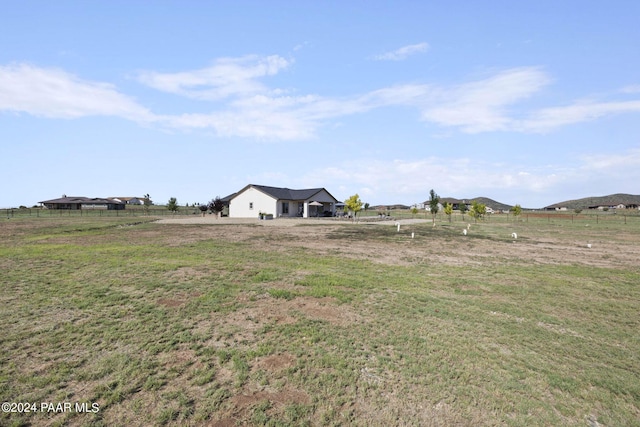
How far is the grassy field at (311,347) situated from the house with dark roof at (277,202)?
38124 millimetres

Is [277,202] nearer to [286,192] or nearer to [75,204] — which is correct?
[286,192]

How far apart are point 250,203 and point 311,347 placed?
46.3 m

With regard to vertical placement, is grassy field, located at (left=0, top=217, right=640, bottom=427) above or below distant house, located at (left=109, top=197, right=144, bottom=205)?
below

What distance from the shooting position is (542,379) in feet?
14.6

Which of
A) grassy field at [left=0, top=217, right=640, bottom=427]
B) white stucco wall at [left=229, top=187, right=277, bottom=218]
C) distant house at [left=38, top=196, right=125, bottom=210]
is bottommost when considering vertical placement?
grassy field at [left=0, top=217, right=640, bottom=427]

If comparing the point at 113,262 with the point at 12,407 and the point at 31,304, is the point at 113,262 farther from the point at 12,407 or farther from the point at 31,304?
the point at 12,407

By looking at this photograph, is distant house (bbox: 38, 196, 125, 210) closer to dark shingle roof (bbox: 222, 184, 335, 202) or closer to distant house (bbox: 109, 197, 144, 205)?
distant house (bbox: 109, 197, 144, 205)

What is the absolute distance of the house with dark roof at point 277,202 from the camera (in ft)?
158

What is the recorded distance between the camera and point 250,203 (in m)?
49.7

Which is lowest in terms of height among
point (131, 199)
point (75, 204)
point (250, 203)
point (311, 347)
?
point (311, 347)

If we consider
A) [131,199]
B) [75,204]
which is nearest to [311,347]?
[75,204]

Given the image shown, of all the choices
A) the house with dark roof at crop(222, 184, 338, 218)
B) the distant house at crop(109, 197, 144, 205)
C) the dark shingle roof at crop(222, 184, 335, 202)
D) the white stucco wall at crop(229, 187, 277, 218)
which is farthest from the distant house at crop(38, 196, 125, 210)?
the white stucco wall at crop(229, 187, 277, 218)

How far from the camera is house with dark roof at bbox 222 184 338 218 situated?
158 ft

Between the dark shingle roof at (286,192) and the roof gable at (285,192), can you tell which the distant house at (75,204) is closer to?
the dark shingle roof at (286,192)
